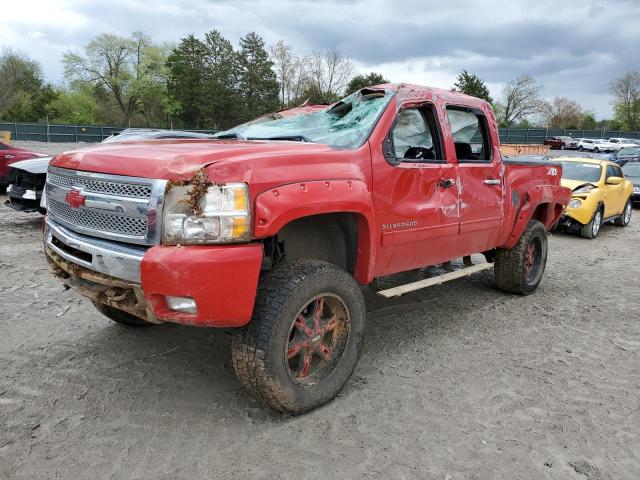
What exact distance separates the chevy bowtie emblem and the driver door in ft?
6.02

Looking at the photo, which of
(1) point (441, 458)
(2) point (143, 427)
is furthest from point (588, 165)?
(2) point (143, 427)

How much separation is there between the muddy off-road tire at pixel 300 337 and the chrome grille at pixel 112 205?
730mm

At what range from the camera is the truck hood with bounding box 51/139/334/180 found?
266 cm

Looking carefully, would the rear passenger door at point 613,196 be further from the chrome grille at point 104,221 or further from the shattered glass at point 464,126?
the chrome grille at point 104,221

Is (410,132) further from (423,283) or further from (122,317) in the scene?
(122,317)

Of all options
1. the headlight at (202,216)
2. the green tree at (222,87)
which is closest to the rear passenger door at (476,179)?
the headlight at (202,216)

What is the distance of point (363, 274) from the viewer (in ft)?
11.5

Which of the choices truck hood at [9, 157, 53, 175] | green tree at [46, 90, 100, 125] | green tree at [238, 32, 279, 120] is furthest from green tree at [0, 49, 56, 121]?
truck hood at [9, 157, 53, 175]

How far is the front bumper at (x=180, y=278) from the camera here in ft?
8.41

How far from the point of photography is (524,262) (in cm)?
559

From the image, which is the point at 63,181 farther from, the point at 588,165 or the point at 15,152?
the point at 588,165

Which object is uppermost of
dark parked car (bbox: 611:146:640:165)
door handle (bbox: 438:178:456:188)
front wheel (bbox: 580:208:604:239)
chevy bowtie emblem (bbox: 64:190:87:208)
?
dark parked car (bbox: 611:146:640:165)

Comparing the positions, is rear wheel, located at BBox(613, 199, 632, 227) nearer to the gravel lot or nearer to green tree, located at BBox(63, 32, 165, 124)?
the gravel lot

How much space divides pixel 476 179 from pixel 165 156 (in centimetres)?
278
